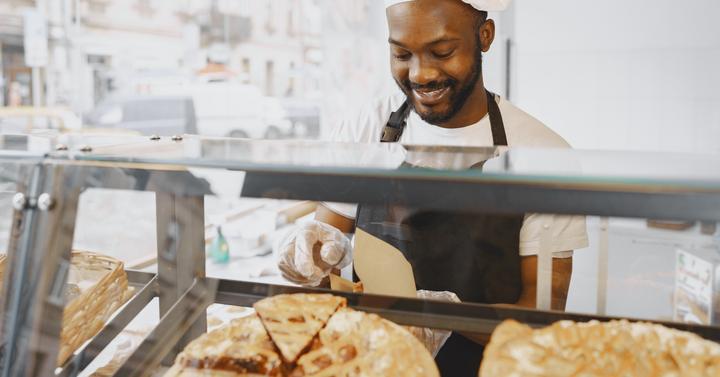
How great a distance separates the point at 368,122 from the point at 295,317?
1.06m

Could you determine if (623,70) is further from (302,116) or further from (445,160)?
(302,116)

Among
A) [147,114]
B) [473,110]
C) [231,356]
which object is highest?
[147,114]

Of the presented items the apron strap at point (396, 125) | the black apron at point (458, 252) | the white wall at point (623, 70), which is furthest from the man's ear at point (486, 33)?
the white wall at point (623, 70)

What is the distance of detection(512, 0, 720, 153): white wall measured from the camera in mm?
3275

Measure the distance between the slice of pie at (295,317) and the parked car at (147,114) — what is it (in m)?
5.20

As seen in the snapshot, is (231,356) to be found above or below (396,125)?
below

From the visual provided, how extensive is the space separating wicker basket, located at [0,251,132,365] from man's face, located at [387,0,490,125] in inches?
37.2

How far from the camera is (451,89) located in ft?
5.47

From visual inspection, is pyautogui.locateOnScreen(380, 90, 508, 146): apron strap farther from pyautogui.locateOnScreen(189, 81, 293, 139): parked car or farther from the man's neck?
pyautogui.locateOnScreen(189, 81, 293, 139): parked car

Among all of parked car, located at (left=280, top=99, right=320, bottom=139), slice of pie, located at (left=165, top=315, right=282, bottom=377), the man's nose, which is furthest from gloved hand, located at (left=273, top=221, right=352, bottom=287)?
parked car, located at (left=280, top=99, right=320, bottom=139)

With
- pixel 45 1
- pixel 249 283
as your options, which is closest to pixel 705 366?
pixel 249 283

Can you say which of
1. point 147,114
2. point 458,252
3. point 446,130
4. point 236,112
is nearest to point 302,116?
point 236,112

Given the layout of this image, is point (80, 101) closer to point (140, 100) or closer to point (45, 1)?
point (140, 100)

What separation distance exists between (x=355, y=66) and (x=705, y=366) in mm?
3981
